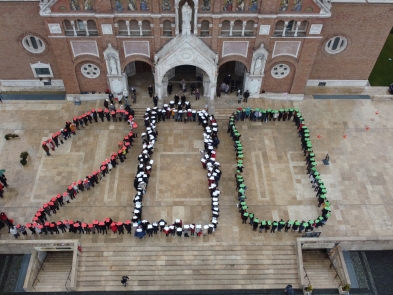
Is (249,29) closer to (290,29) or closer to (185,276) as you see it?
(290,29)

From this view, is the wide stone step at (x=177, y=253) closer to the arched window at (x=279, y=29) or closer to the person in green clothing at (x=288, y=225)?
the person in green clothing at (x=288, y=225)

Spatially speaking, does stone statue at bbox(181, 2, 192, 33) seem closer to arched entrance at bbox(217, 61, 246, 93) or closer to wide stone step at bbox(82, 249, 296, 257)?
arched entrance at bbox(217, 61, 246, 93)

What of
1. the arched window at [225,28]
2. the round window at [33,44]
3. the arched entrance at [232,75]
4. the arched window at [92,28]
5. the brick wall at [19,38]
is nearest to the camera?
the arched window at [92,28]

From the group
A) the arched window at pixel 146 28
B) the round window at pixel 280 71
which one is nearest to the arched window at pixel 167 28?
the arched window at pixel 146 28

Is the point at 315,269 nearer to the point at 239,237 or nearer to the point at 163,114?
the point at 239,237

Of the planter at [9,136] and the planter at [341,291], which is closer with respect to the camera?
the planter at [341,291]

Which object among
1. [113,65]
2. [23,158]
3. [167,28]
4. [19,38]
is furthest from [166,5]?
[23,158]

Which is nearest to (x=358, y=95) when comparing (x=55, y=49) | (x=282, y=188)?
(x=282, y=188)
